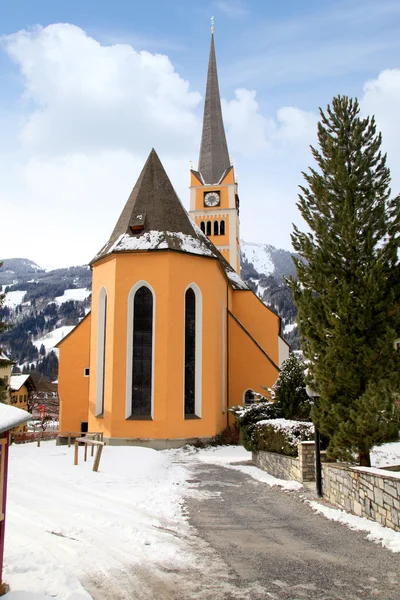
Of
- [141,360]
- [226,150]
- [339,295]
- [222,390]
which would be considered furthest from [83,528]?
[226,150]

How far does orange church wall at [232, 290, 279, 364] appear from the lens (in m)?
29.2

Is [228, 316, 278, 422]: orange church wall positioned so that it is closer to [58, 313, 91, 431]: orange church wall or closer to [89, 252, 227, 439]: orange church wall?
[89, 252, 227, 439]: orange church wall

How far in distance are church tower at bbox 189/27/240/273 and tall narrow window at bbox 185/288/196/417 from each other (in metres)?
24.8

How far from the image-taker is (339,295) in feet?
34.1

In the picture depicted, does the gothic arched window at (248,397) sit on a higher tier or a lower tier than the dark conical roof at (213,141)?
lower

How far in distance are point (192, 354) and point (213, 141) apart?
3230 centimetres

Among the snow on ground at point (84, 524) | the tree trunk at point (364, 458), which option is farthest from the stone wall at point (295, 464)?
the snow on ground at point (84, 524)

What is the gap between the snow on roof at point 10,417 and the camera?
459 centimetres

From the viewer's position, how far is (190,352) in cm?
2173

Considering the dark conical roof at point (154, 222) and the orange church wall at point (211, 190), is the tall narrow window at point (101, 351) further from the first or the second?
the orange church wall at point (211, 190)

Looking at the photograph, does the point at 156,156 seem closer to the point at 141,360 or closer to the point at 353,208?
the point at 141,360

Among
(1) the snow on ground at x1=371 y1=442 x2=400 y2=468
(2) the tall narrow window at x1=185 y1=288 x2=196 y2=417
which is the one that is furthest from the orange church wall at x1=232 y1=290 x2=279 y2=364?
(1) the snow on ground at x1=371 y1=442 x2=400 y2=468

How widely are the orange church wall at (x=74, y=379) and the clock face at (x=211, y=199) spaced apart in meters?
24.0

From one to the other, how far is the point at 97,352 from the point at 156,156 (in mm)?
9516
